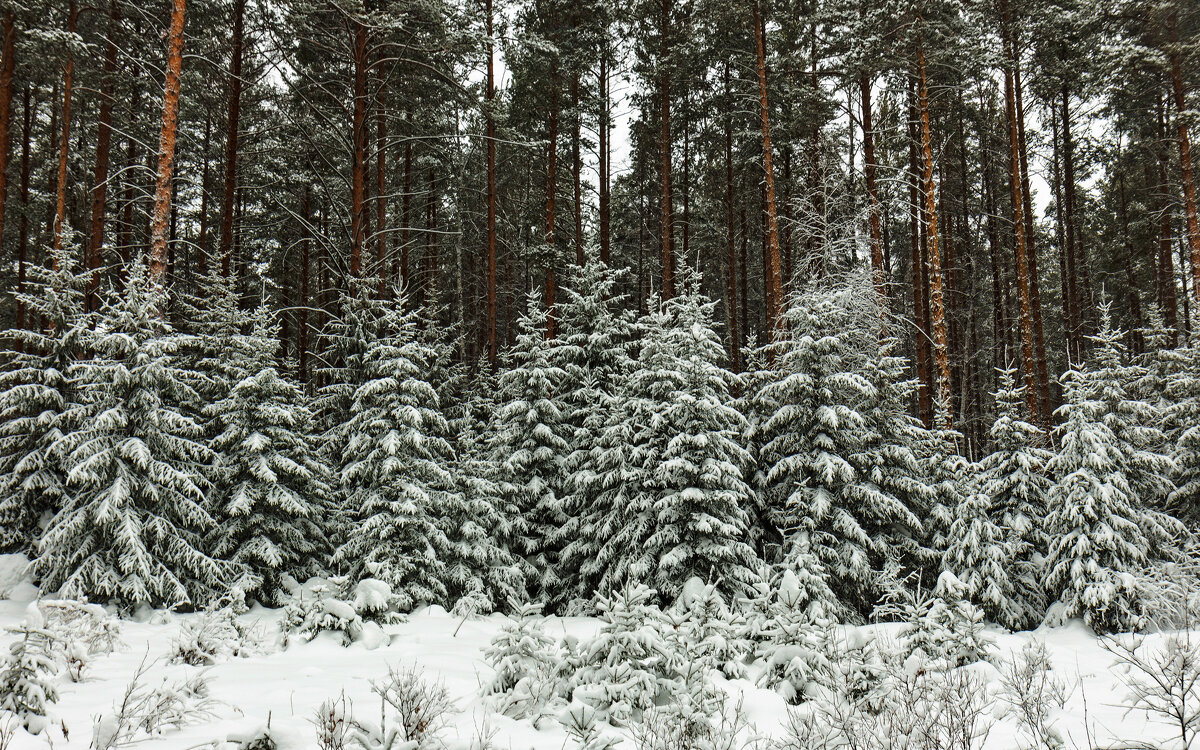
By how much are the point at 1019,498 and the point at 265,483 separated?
43.0 ft

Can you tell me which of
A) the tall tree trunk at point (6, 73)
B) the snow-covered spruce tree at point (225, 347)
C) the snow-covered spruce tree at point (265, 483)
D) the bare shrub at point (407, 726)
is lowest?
the bare shrub at point (407, 726)

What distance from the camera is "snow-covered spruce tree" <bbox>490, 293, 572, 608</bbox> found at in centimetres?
1212

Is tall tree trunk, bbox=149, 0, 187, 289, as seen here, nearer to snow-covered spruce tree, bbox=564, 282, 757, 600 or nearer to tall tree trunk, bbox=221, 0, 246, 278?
tall tree trunk, bbox=221, 0, 246, 278

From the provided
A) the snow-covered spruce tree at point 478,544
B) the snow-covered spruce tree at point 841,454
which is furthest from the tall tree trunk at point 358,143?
the snow-covered spruce tree at point 841,454

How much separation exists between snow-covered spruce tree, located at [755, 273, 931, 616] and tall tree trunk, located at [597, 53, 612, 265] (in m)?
8.55

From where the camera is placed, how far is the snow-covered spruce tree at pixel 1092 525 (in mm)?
9297

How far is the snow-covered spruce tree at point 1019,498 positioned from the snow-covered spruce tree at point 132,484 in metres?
12.2

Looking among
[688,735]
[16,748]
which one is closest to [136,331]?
[16,748]

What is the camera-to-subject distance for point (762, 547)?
11.4 metres

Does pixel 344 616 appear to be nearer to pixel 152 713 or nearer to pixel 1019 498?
pixel 152 713

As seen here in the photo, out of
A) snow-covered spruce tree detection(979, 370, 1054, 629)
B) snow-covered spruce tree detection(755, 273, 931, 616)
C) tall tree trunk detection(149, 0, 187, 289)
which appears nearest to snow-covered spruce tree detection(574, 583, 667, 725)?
snow-covered spruce tree detection(755, 273, 931, 616)

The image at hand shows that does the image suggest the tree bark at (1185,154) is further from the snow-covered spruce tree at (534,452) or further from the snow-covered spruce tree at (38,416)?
the snow-covered spruce tree at (38,416)

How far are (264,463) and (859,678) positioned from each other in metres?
9.13

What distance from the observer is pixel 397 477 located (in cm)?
1077
